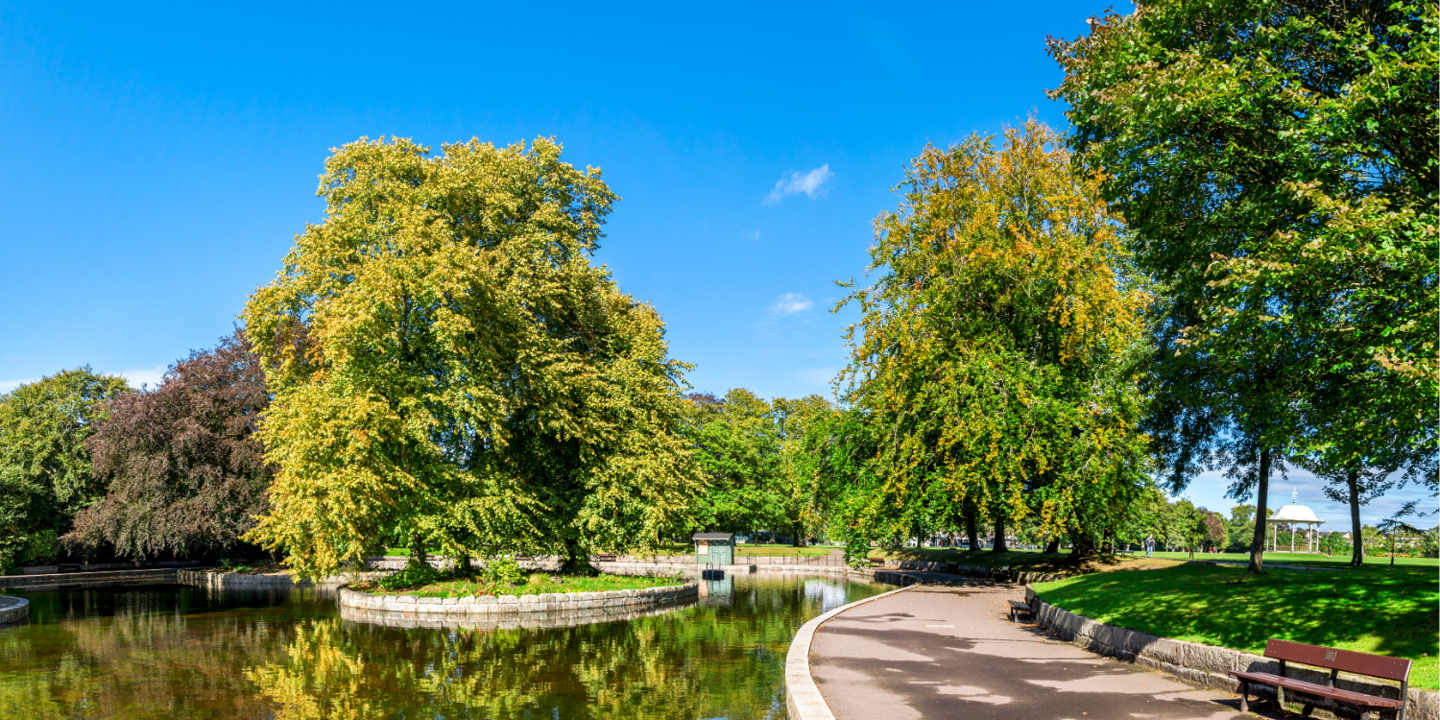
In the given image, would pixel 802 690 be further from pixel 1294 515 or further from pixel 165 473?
pixel 165 473

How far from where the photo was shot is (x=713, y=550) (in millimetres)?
45031

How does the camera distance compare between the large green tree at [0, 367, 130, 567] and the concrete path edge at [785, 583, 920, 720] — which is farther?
the large green tree at [0, 367, 130, 567]

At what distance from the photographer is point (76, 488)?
46.5 m

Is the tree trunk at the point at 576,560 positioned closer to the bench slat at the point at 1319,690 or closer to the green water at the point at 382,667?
the green water at the point at 382,667

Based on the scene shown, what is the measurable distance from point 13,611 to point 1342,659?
30.8 metres

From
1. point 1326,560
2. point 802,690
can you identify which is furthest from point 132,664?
point 1326,560

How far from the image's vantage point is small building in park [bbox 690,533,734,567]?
147ft

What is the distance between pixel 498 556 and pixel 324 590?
534 inches

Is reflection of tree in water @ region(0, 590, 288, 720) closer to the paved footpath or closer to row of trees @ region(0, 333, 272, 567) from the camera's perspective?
the paved footpath

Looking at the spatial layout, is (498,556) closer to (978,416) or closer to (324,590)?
(324,590)

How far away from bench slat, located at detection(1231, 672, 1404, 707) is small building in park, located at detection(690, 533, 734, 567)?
35573mm

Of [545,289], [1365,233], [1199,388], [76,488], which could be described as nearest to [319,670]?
[545,289]

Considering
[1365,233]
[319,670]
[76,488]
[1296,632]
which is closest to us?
[1365,233]

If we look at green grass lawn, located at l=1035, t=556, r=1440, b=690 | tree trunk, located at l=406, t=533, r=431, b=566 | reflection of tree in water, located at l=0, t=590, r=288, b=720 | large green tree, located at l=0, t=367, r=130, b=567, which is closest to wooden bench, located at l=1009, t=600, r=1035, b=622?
green grass lawn, located at l=1035, t=556, r=1440, b=690
